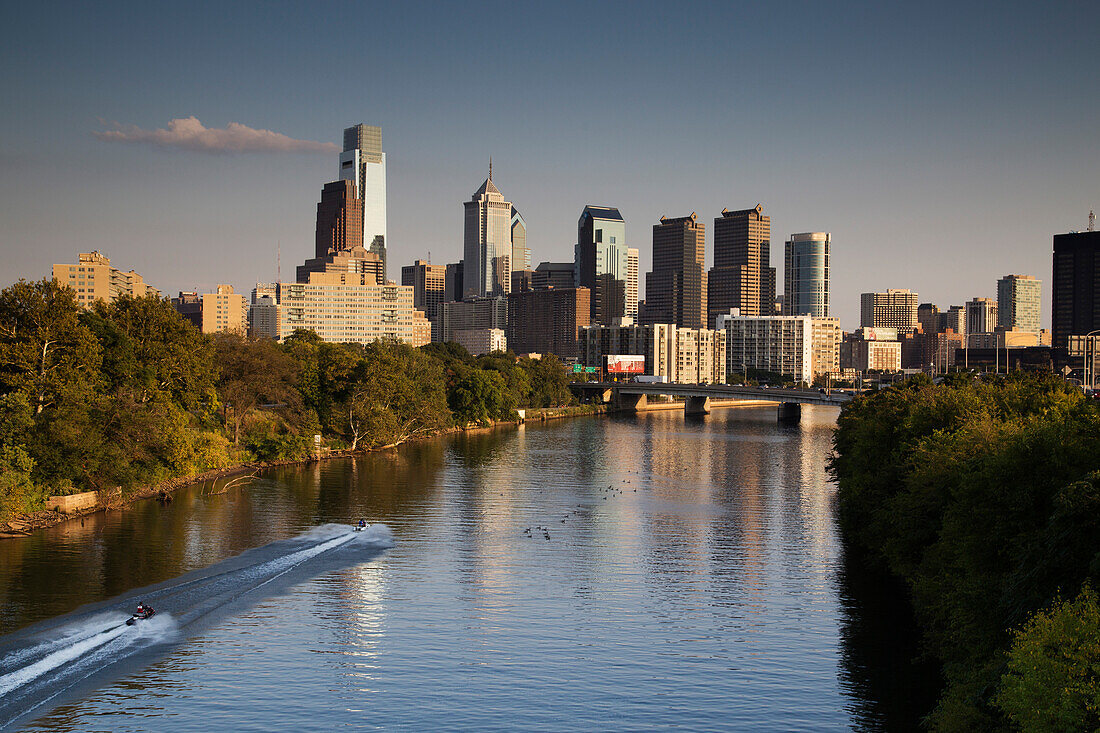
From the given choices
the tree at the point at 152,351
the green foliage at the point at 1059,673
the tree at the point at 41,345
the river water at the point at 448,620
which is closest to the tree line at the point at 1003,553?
the green foliage at the point at 1059,673

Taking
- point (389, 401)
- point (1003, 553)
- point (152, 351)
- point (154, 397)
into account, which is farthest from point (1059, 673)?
point (389, 401)

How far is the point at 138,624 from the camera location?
47031 mm

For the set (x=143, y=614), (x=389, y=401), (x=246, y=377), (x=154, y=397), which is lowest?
(x=143, y=614)

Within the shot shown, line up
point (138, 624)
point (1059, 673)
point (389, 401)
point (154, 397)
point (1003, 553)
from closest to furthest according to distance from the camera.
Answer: point (1059, 673) → point (1003, 553) → point (138, 624) → point (154, 397) → point (389, 401)

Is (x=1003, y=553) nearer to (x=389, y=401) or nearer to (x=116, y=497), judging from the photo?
(x=116, y=497)

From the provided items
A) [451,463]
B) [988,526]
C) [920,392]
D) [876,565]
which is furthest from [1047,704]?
[451,463]

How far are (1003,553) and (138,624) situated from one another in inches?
1549

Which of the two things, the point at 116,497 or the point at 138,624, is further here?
the point at 116,497

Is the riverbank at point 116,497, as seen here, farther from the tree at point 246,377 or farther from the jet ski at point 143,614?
the jet ski at point 143,614

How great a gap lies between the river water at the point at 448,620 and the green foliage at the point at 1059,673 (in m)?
12.7

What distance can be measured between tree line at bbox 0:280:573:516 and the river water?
541 cm

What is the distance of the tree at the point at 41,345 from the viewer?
76.9 metres

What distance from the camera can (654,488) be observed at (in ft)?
331

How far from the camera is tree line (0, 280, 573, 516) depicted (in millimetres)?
72812
